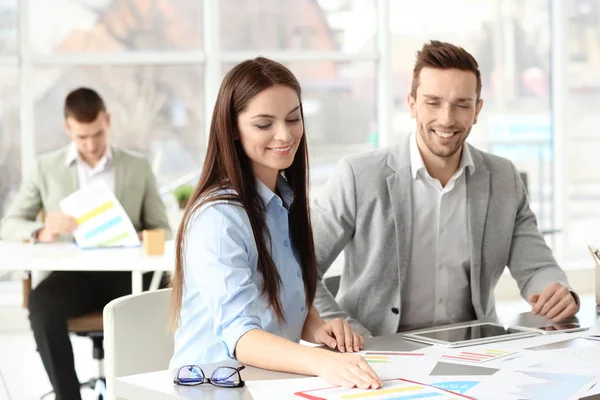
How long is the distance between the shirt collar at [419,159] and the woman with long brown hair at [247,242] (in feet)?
1.92

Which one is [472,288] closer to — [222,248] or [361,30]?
[222,248]

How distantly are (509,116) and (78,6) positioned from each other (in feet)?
10.7

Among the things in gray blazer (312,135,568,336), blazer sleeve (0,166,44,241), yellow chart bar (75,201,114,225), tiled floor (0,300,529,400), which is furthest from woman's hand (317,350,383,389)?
tiled floor (0,300,529,400)

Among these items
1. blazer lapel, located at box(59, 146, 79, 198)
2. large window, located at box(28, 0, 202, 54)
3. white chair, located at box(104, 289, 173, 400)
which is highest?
large window, located at box(28, 0, 202, 54)

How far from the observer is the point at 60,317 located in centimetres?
380

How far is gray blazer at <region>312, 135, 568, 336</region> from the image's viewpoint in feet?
8.79

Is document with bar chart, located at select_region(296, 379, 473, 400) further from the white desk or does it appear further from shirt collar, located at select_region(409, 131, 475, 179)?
the white desk

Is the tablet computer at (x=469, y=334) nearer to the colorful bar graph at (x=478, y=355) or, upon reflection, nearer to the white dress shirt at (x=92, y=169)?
the colorful bar graph at (x=478, y=355)

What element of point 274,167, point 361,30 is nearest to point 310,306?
point 274,167

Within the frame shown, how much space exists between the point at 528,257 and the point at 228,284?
1.17m

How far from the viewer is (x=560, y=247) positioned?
7.31 m

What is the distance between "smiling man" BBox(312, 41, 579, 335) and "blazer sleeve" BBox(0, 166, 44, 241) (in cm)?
194

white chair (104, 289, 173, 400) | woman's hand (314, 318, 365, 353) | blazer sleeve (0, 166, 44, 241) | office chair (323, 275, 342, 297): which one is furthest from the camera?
blazer sleeve (0, 166, 44, 241)

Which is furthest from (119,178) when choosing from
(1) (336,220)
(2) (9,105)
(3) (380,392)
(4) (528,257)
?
(3) (380,392)
